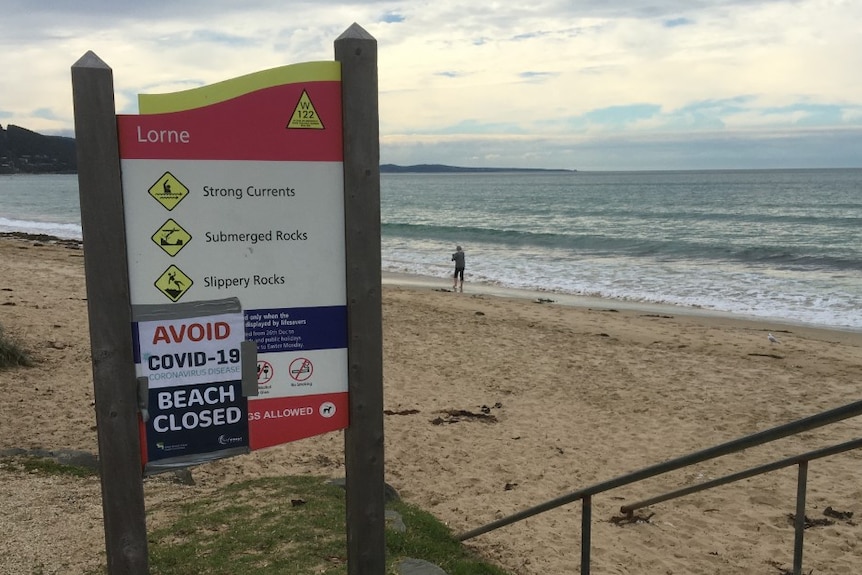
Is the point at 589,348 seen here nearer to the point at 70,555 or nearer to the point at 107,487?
the point at 70,555

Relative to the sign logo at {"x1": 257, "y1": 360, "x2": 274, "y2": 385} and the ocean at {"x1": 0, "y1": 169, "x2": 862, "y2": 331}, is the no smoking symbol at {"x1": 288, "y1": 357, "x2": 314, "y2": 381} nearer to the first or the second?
the sign logo at {"x1": 257, "y1": 360, "x2": 274, "y2": 385}

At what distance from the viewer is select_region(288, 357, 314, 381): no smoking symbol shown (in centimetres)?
288

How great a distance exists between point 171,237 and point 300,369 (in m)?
0.73

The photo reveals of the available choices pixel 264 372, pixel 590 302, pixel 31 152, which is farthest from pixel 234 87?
pixel 31 152

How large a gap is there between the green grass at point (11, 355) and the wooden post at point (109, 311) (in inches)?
307

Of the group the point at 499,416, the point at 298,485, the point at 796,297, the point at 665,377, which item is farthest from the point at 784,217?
the point at 298,485

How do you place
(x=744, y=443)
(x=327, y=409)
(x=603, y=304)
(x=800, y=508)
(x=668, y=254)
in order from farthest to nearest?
(x=668, y=254), (x=603, y=304), (x=800, y=508), (x=327, y=409), (x=744, y=443)

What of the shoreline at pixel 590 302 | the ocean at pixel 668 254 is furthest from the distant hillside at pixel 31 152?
the shoreline at pixel 590 302

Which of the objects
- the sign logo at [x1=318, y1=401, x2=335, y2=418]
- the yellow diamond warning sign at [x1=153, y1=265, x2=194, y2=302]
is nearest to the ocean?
the sign logo at [x1=318, y1=401, x2=335, y2=418]

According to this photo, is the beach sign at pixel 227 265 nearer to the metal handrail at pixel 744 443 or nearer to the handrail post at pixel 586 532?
the metal handrail at pixel 744 443

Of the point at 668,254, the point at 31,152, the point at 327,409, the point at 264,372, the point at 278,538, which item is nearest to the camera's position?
the point at 264,372

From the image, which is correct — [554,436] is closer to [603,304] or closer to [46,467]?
[46,467]

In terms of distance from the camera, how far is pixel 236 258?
2742 millimetres

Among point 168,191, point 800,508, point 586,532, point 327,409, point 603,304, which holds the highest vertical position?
point 168,191
